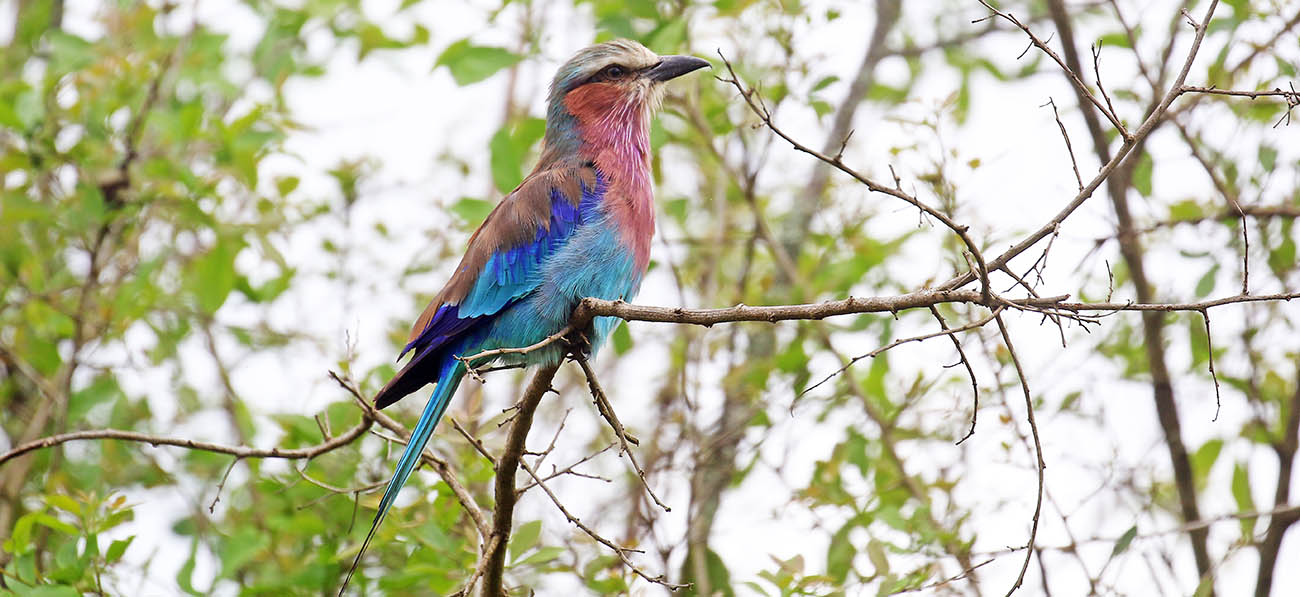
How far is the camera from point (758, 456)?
5301mm

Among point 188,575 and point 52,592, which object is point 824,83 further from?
point 52,592

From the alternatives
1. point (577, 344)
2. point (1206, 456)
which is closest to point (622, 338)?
point (577, 344)

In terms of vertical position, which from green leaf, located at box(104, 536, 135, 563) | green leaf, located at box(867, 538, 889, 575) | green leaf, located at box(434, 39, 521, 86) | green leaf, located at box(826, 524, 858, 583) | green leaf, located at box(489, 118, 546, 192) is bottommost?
green leaf, located at box(104, 536, 135, 563)

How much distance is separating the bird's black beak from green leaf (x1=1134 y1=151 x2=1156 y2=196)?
1.84m

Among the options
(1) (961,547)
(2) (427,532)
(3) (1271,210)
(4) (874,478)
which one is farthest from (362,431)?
(3) (1271,210)

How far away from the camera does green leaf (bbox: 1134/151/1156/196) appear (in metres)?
5.14

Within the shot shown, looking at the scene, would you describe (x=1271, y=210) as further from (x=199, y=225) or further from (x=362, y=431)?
(x=199, y=225)

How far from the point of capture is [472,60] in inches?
185

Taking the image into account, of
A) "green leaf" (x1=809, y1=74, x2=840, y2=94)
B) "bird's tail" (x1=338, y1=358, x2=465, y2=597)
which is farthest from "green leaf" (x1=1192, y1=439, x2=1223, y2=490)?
"bird's tail" (x1=338, y1=358, x2=465, y2=597)

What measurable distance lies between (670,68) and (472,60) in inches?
28.4

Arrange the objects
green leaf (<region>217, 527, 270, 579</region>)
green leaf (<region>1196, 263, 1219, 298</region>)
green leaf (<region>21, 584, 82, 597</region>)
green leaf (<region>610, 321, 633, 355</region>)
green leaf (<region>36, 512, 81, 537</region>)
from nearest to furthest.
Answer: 1. green leaf (<region>21, 584, 82, 597</region>)
2. green leaf (<region>36, 512, 81, 537</region>)
3. green leaf (<region>610, 321, 633, 355</region>)
4. green leaf (<region>217, 527, 270, 579</region>)
5. green leaf (<region>1196, 263, 1219, 298</region>)

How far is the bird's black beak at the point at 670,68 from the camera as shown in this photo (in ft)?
15.6

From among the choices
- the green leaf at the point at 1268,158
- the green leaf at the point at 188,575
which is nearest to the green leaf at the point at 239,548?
the green leaf at the point at 188,575

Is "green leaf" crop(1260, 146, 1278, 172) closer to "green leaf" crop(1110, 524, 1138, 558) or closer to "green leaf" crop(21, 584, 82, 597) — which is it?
"green leaf" crop(1110, 524, 1138, 558)
